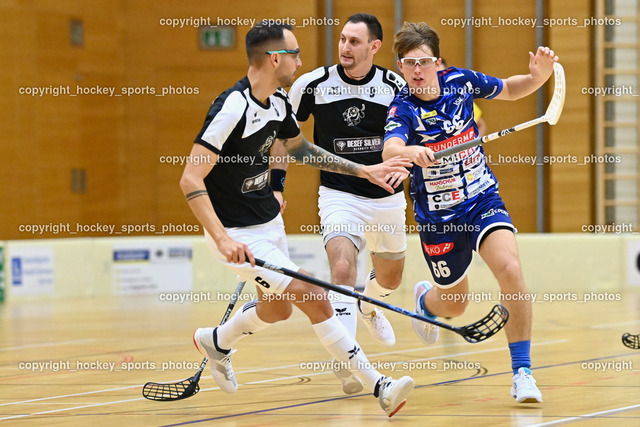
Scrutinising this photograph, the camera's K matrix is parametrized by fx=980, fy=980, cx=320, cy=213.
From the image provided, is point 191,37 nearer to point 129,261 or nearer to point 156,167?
point 156,167

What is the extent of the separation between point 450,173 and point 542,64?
0.78 metres

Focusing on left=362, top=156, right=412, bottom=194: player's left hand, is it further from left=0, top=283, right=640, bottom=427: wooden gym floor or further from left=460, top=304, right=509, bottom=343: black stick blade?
left=0, top=283, right=640, bottom=427: wooden gym floor

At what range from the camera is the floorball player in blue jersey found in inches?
181

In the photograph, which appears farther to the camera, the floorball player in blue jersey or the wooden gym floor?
the floorball player in blue jersey

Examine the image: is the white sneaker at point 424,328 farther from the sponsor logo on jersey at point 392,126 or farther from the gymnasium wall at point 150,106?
the gymnasium wall at point 150,106

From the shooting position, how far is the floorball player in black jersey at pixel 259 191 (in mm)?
4184

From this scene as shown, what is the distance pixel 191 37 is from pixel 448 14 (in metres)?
3.33

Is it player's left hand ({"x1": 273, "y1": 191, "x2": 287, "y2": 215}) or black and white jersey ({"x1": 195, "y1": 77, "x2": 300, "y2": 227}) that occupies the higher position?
black and white jersey ({"x1": 195, "y1": 77, "x2": 300, "y2": 227})

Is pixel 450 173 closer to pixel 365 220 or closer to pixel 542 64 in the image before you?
pixel 542 64

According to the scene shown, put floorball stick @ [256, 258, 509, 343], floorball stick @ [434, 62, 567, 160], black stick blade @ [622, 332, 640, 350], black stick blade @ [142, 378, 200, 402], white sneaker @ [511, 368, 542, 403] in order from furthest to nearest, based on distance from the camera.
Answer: black stick blade @ [622, 332, 640, 350], black stick blade @ [142, 378, 200, 402], floorball stick @ [434, 62, 567, 160], white sneaker @ [511, 368, 542, 403], floorball stick @ [256, 258, 509, 343]

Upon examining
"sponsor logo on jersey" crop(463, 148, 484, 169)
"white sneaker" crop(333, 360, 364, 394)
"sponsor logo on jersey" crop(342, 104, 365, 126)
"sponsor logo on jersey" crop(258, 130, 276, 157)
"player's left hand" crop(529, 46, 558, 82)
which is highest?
"player's left hand" crop(529, 46, 558, 82)

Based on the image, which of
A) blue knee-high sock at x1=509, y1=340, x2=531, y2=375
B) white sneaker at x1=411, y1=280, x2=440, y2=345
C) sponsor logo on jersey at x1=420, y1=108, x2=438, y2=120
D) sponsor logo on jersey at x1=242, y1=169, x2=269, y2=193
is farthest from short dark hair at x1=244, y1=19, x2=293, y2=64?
white sneaker at x1=411, y1=280, x2=440, y2=345

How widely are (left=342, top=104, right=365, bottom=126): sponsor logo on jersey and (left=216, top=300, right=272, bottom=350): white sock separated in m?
1.33

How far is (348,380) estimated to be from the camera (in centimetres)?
481
